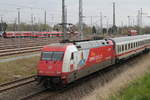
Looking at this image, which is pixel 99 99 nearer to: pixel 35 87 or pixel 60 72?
pixel 60 72

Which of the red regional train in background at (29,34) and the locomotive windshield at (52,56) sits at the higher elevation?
the red regional train in background at (29,34)

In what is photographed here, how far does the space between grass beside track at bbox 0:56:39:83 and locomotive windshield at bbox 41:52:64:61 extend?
3980mm

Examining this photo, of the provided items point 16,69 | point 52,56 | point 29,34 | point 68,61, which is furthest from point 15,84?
point 29,34

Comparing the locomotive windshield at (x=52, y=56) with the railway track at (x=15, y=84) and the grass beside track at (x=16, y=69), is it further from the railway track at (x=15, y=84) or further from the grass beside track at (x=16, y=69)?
the grass beside track at (x=16, y=69)

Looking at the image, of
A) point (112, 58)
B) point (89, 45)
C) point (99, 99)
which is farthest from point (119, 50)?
point (99, 99)

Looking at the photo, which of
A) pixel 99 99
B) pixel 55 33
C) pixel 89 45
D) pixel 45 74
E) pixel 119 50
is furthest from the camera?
pixel 55 33

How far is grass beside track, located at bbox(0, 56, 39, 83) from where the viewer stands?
1675cm

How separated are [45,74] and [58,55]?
133cm

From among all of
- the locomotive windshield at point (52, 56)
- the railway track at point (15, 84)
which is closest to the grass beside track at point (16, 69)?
the railway track at point (15, 84)

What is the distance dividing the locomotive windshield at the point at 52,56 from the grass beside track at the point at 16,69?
398 centimetres

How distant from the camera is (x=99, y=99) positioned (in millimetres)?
9930

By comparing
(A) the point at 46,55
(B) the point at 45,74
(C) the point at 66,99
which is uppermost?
(A) the point at 46,55

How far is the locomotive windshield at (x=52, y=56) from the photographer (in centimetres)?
1331

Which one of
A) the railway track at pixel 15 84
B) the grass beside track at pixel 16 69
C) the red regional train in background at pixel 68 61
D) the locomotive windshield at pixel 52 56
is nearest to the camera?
the red regional train in background at pixel 68 61
